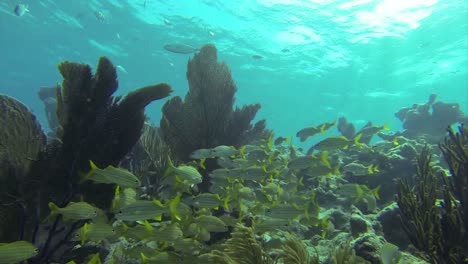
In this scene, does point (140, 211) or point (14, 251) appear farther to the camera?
point (140, 211)

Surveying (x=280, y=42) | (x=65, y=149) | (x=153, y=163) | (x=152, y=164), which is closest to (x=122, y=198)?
(x=65, y=149)

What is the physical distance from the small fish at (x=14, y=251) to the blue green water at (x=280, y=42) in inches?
829

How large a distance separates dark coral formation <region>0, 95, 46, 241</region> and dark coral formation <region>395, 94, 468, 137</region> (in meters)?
18.1

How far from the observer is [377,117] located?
60.3 meters

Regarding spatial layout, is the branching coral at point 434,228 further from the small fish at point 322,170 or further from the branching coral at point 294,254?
the small fish at point 322,170

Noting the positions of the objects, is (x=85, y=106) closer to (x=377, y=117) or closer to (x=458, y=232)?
(x=458, y=232)

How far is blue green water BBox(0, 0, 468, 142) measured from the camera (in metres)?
24.3

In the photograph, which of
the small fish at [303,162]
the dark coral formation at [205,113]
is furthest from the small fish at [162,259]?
the dark coral formation at [205,113]

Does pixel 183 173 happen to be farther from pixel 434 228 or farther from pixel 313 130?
pixel 313 130

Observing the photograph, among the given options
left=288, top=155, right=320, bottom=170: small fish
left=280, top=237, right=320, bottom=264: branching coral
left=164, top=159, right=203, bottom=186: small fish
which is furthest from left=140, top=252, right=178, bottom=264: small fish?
left=288, top=155, right=320, bottom=170: small fish

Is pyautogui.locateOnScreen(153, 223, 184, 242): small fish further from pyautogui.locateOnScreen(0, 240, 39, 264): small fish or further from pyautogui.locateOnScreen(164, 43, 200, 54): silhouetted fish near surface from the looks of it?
pyautogui.locateOnScreen(164, 43, 200, 54): silhouetted fish near surface

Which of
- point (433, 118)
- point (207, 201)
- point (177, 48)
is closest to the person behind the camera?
point (207, 201)

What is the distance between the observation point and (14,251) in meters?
3.10

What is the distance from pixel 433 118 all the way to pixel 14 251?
65.1 feet
